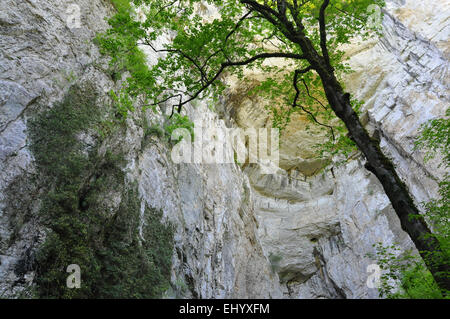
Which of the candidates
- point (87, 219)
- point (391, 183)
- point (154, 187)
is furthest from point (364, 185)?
point (87, 219)

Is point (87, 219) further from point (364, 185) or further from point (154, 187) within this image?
point (364, 185)

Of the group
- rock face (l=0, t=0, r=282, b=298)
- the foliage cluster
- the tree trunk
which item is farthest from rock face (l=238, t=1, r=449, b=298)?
the foliage cluster

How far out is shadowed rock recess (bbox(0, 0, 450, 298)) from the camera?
23.3ft

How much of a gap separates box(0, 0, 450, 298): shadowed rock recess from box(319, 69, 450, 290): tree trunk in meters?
6.48

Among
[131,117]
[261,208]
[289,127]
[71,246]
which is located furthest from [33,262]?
[289,127]

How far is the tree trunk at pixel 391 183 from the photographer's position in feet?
15.6

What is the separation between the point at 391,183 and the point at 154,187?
331 inches

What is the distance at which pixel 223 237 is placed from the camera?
17.6 metres

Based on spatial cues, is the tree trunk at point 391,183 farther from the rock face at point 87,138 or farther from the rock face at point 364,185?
the rock face at point 364,185

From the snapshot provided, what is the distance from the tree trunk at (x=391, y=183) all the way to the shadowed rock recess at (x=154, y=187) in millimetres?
6483

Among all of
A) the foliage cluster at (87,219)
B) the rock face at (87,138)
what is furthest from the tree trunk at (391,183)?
the rock face at (87,138)

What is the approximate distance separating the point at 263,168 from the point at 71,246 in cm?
2353

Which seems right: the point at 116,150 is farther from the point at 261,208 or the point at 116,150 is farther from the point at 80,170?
the point at 261,208

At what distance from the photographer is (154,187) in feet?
38.4
